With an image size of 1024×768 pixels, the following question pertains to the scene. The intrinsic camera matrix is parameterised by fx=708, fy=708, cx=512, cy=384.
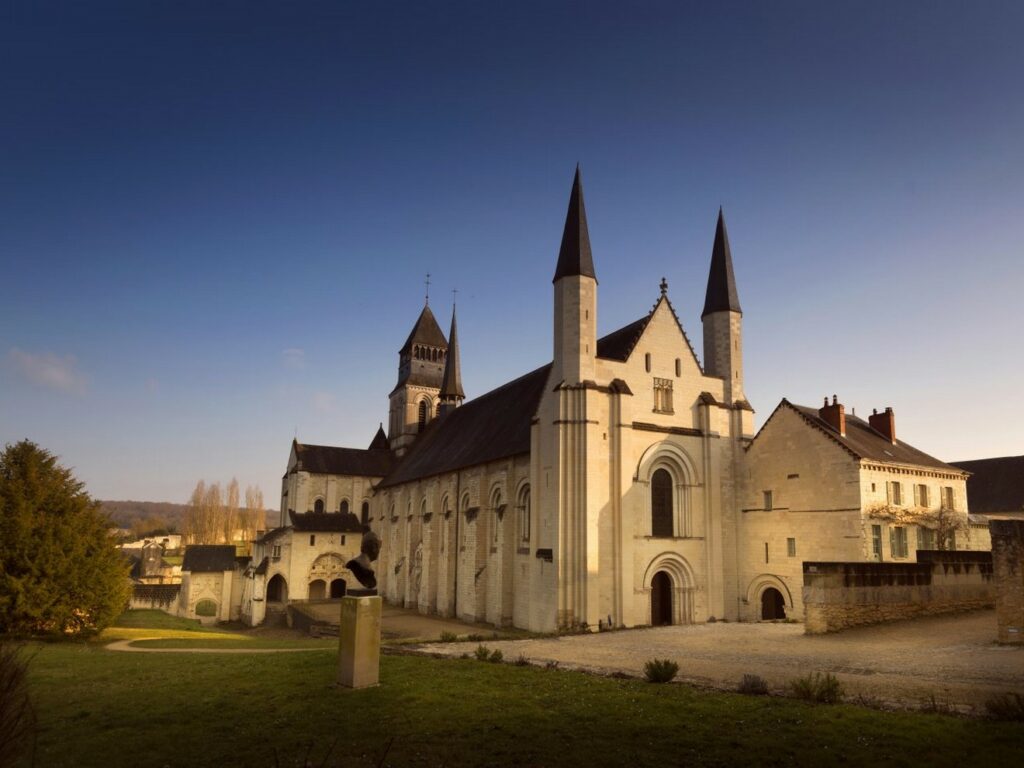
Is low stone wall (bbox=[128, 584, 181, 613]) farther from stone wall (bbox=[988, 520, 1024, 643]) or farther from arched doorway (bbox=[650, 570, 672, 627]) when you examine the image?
stone wall (bbox=[988, 520, 1024, 643])

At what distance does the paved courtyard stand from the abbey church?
176 inches

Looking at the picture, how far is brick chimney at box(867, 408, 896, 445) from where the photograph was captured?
31125 mm

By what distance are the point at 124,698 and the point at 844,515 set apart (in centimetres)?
2425

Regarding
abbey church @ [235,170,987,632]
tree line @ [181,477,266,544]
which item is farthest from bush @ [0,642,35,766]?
tree line @ [181,477,266,544]

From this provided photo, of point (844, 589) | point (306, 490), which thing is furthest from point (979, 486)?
point (306, 490)

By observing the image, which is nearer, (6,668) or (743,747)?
(6,668)

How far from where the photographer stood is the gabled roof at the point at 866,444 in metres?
27.7

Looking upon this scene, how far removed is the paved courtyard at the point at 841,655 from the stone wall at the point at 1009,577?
560 millimetres

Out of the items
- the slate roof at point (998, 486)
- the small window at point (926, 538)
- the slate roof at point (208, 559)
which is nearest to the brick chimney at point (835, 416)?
the small window at point (926, 538)

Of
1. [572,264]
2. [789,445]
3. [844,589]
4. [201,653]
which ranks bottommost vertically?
[201,653]

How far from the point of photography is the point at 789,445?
29.6 meters

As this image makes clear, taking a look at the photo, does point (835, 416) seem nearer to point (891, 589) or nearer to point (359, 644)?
point (891, 589)

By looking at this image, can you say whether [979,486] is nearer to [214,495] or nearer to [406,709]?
[406,709]

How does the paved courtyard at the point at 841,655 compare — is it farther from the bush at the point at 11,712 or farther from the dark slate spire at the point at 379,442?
the dark slate spire at the point at 379,442
